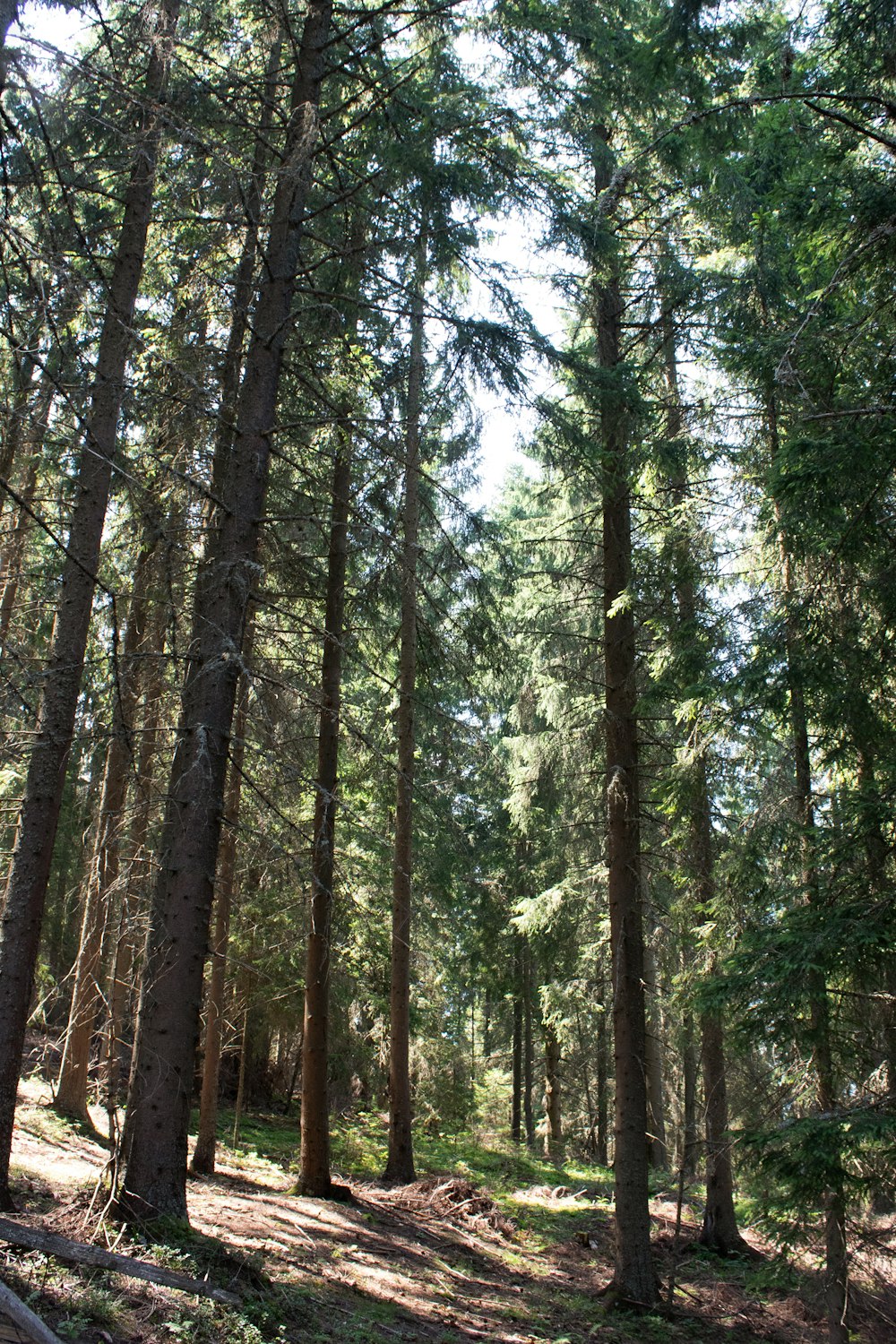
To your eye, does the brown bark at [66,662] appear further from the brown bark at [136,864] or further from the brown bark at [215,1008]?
the brown bark at [215,1008]

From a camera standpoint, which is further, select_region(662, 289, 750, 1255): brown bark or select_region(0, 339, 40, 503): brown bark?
select_region(662, 289, 750, 1255): brown bark

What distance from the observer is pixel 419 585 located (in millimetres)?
7844

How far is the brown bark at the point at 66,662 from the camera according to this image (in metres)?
6.22

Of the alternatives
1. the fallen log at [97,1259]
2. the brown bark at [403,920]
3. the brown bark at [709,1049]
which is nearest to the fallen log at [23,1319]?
the fallen log at [97,1259]

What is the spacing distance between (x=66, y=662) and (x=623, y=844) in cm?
630

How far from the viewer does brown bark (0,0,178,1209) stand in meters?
6.22

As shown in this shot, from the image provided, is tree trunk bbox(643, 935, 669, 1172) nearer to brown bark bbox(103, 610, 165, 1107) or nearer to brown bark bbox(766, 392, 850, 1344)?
brown bark bbox(766, 392, 850, 1344)

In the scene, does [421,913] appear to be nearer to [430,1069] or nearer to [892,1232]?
[430,1069]

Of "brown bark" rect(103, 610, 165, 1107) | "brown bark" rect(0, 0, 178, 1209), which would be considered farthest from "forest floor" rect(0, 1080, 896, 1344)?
"brown bark" rect(0, 0, 178, 1209)

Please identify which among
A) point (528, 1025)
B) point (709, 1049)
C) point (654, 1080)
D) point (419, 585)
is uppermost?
point (419, 585)

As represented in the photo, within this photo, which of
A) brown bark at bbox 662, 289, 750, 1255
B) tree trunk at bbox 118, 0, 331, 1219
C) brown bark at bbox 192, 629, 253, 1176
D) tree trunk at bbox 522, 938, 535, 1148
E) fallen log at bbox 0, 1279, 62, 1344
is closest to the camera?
fallen log at bbox 0, 1279, 62, 1344

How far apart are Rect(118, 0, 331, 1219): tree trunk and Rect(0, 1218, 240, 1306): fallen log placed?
1.96 ft

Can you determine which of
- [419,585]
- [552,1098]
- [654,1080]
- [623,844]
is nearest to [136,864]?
[419,585]

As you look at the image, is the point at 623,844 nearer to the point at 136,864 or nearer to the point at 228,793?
the point at 228,793
